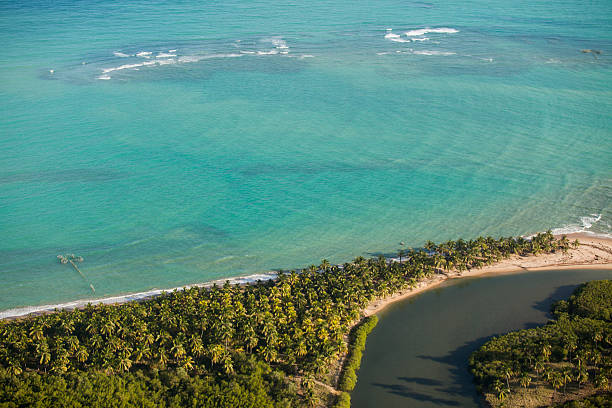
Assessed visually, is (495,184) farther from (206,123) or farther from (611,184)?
(206,123)

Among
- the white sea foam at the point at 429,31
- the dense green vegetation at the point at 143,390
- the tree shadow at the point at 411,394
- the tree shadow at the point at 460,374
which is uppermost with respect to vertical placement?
the white sea foam at the point at 429,31

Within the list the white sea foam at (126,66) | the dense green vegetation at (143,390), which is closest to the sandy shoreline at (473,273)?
the dense green vegetation at (143,390)

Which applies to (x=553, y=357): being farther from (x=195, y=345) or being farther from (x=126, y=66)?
(x=126, y=66)

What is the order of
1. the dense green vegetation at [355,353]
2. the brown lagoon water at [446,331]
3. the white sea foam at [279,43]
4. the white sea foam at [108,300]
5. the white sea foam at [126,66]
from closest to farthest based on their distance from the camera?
the dense green vegetation at [355,353], the brown lagoon water at [446,331], the white sea foam at [108,300], the white sea foam at [126,66], the white sea foam at [279,43]

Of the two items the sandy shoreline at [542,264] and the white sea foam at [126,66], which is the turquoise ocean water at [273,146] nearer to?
the white sea foam at [126,66]

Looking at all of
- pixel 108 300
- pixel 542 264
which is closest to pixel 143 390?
pixel 108 300

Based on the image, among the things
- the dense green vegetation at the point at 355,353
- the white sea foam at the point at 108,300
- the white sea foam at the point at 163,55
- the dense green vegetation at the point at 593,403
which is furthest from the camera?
the white sea foam at the point at 163,55

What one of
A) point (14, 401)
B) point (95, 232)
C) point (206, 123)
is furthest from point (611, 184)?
point (14, 401)
